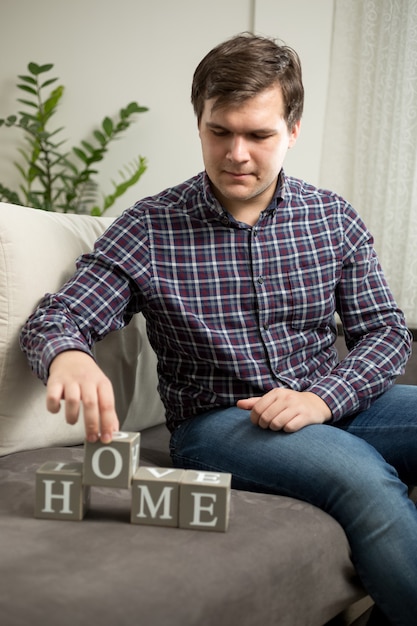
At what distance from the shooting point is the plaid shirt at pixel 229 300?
131cm

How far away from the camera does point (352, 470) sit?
3.62ft

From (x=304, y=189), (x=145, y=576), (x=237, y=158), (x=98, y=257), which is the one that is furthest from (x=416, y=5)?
(x=145, y=576)

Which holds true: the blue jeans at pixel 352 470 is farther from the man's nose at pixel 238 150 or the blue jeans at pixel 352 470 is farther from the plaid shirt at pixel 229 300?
the man's nose at pixel 238 150

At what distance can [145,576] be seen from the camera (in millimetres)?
844

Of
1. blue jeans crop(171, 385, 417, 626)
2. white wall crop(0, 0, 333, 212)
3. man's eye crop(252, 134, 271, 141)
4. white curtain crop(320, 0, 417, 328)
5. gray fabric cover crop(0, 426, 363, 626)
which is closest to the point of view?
gray fabric cover crop(0, 426, 363, 626)

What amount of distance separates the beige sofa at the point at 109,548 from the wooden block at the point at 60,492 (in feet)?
0.05

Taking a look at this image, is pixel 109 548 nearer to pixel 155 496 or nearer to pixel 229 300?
pixel 155 496

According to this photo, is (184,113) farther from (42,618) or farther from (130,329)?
(42,618)

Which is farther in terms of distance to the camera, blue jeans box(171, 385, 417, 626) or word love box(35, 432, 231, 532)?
blue jeans box(171, 385, 417, 626)

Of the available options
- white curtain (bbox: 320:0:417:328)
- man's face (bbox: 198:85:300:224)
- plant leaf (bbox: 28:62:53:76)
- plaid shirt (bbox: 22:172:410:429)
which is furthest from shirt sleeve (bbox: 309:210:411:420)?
plant leaf (bbox: 28:62:53:76)

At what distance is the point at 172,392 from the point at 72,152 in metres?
2.22

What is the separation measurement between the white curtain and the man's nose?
1.53 metres

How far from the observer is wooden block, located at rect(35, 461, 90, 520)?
96 centimetres

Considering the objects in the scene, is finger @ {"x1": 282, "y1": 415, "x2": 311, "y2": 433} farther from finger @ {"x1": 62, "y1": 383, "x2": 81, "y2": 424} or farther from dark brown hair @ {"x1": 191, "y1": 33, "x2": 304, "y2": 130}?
dark brown hair @ {"x1": 191, "y1": 33, "x2": 304, "y2": 130}
